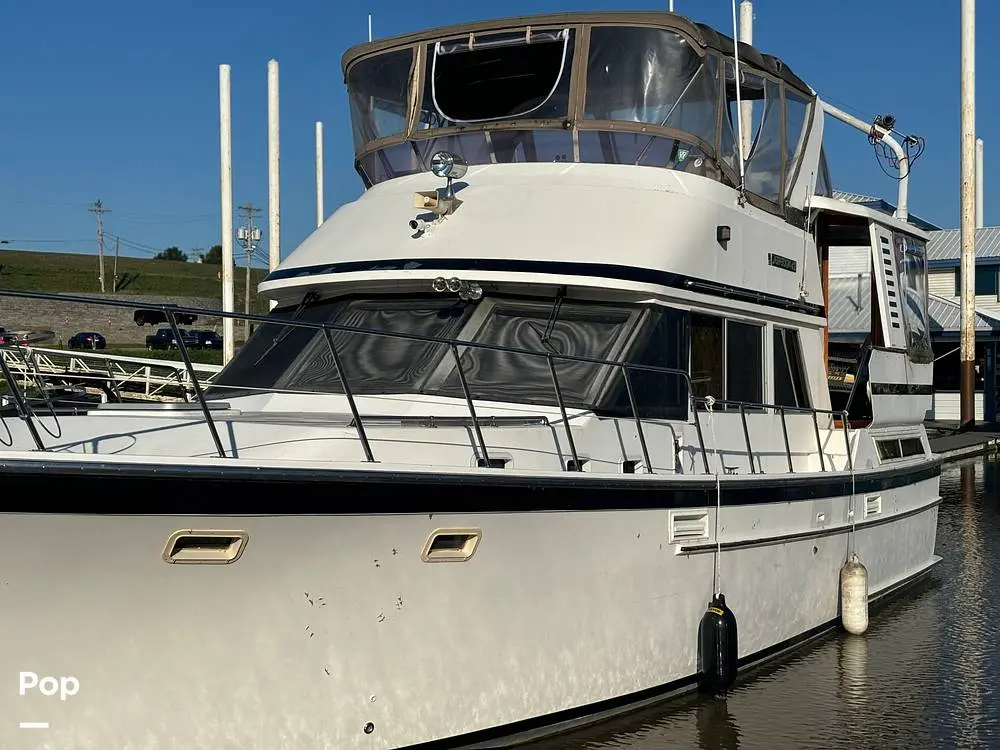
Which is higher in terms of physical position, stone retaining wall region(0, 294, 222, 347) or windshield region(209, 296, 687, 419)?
stone retaining wall region(0, 294, 222, 347)

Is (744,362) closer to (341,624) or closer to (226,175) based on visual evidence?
(341,624)

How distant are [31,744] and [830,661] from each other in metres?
5.92

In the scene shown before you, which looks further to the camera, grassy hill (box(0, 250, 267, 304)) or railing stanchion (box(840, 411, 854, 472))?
grassy hill (box(0, 250, 267, 304))

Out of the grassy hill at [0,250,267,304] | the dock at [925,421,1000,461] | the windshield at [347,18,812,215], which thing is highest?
the grassy hill at [0,250,267,304]

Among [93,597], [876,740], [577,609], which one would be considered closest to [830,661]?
[876,740]

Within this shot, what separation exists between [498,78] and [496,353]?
257 cm

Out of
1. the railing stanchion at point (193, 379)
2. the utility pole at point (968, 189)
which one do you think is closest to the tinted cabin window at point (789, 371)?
the railing stanchion at point (193, 379)

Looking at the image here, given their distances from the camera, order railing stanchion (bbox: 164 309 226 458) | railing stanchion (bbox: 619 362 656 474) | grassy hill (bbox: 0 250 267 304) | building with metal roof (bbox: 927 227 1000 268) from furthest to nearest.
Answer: grassy hill (bbox: 0 250 267 304) < building with metal roof (bbox: 927 227 1000 268) < railing stanchion (bbox: 619 362 656 474) < railing stanchion (bbox: 164 309 226 458)

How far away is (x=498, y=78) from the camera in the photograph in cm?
881

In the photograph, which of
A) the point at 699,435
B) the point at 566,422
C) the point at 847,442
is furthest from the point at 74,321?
the point at 566,422

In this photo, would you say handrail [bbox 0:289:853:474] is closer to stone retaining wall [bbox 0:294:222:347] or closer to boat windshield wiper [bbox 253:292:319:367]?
boat windshield wiper [bbox 253:292:319:367]

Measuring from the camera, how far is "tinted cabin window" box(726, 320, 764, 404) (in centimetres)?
832

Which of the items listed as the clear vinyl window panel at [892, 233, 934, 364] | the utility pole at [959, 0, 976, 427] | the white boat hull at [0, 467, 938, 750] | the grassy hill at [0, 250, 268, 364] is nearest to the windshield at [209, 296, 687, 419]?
the white boat hull at [0, 467, 938, 750]

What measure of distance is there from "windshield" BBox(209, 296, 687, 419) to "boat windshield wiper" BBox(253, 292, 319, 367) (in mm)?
17
